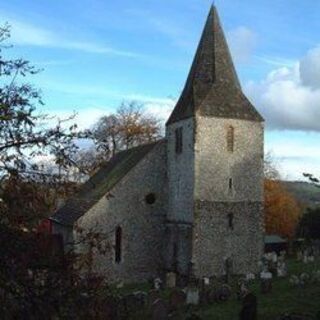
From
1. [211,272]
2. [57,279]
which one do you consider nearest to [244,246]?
[211,272]

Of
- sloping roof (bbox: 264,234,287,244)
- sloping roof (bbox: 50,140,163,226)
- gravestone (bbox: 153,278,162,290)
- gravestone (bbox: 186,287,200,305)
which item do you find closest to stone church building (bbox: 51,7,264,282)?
sloping roof (bbox: 50,140,163,226)

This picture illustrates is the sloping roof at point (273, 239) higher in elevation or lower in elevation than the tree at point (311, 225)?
lower

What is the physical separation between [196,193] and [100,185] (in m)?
7.49

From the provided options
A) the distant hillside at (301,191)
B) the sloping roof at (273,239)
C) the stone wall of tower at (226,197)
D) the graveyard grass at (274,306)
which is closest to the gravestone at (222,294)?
the graveyard grass at (274,306)

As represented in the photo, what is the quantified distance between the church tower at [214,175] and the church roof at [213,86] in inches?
2.1

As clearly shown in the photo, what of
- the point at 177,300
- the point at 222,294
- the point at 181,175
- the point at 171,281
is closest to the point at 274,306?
the point at 222,294

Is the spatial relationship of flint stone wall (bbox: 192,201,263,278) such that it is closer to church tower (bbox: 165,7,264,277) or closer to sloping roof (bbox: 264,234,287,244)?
church tower (bbox: 165,7,264,277)

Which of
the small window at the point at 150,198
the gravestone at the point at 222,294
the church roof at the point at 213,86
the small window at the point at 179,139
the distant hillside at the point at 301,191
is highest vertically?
the church roof at the point at 213,86

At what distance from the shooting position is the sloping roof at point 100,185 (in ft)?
113

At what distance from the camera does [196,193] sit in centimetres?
3231

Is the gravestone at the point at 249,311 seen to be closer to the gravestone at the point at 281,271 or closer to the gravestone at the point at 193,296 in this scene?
the gravestone at the point at 193,296

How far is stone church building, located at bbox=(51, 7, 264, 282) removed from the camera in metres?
32.4

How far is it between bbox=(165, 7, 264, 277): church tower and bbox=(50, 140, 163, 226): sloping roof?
8.06 feet

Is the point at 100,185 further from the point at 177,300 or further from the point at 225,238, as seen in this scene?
the point at 177,300
